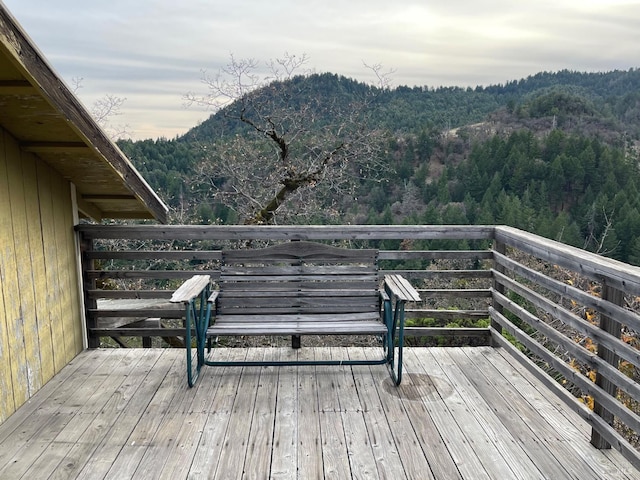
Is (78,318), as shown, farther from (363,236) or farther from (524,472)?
(524,472)

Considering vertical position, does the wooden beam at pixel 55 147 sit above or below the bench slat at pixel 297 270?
above

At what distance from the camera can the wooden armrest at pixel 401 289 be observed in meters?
2.95

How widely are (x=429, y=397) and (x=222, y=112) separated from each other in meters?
6.92

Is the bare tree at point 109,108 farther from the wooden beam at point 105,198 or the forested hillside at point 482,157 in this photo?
the wooden beam at point 105,198

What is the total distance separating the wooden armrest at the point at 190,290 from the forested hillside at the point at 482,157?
17.0 feet

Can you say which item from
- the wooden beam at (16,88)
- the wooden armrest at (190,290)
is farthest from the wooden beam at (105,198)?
the wooden beam at (16,88)

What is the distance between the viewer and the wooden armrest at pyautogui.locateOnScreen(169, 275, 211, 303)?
114 inches

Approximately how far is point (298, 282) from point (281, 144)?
17.5 ft

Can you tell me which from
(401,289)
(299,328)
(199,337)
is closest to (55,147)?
(199,337)

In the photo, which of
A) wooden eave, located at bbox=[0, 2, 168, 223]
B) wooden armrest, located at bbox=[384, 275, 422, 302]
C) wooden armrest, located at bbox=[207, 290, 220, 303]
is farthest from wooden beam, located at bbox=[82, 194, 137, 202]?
wooden armrest, located at bbox=[384, 275, 422, 302]

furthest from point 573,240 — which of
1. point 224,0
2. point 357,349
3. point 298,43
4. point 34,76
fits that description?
point 34,76

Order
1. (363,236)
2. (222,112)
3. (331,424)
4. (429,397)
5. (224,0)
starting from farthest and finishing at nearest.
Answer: (222,112) < (224,0) < (363,236) < (429,397) < (331,424)

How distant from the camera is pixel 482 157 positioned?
3900 centimetres

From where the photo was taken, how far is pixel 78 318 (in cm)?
371
